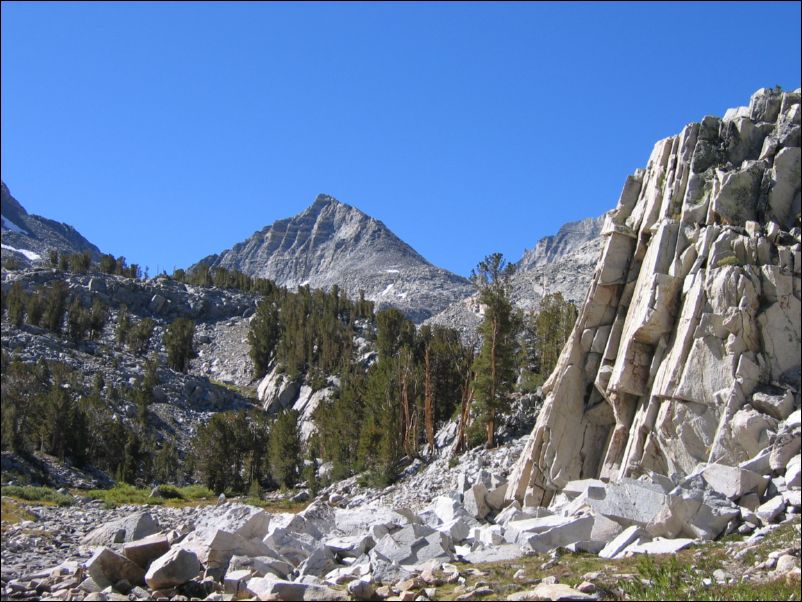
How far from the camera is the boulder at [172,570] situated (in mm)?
17875

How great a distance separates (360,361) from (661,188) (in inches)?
2321

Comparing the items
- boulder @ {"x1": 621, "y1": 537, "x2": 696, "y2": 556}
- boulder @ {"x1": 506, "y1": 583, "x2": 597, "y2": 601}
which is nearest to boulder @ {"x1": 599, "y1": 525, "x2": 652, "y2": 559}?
boulder @ {"x1": 621, "y1": 537, "x2": 696, "y2": 556}

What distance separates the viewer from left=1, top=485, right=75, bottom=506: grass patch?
71.9ft

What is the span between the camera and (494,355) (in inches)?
1973

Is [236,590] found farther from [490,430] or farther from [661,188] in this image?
[490,430]

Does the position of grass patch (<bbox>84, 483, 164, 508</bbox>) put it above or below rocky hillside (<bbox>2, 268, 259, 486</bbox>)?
below

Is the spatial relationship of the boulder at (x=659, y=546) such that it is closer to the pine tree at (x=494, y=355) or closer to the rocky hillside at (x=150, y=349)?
the rocky hillside at (x=150, y=349)

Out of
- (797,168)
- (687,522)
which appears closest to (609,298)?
(797,168)

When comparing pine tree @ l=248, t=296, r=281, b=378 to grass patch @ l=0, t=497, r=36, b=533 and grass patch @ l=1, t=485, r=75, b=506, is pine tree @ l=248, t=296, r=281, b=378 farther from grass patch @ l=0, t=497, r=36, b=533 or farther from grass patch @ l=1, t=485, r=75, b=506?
grass patch @ l=0, t=497, r=36, b=533

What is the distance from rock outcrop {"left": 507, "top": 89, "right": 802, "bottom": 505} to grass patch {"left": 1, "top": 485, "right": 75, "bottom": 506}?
18.5m

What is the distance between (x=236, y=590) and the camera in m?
17.1

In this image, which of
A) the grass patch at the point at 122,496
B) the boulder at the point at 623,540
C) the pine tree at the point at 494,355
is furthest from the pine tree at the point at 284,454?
the boulder at the point at 623,540

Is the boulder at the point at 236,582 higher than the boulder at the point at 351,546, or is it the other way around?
the boulder at the point at 351,546

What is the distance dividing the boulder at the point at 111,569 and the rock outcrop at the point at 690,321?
17580mm
